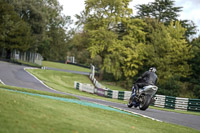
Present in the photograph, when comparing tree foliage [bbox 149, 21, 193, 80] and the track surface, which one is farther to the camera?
tree foliage [bbox 149, 21, 193, 80]

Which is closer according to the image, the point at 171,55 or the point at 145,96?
the point at 145,96

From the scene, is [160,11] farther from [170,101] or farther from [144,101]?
[144,101]

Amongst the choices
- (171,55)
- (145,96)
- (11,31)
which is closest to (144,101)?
(145,96)

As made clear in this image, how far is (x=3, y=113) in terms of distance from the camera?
649 centimetres

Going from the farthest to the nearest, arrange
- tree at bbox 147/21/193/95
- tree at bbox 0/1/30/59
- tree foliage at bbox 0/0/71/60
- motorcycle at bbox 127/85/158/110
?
tree foliage at bbox 0/0/71/60 → tree at bbox 0/1/30/59 → tree at bbox 147/21/193/95 → motorcycle at bbox 127/85/158/110

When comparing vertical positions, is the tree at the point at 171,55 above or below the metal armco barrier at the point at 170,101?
above

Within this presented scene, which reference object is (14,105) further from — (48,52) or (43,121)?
(48,52)

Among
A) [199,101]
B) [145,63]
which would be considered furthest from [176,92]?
[199,101]

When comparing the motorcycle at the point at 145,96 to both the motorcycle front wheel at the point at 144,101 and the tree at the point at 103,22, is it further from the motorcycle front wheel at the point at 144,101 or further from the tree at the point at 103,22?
the tree at the point at 103,22

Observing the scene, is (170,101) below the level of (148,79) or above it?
below

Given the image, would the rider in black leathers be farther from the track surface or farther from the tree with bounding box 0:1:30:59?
the tree with bounding box 0:1:30:59

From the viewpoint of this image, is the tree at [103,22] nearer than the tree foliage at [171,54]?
No

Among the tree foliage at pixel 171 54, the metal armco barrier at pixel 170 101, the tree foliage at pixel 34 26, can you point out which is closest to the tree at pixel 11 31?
the tree foliage at pixel 34 26

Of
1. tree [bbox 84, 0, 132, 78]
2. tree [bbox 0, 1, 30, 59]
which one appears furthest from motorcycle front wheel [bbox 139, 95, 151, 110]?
tree [bbox 0, 1, 30, 59]
